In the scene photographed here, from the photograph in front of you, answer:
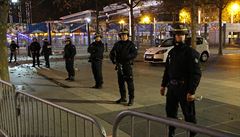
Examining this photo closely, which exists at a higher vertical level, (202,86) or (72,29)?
(72,29)

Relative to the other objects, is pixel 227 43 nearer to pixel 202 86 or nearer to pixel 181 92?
pixel 202 86

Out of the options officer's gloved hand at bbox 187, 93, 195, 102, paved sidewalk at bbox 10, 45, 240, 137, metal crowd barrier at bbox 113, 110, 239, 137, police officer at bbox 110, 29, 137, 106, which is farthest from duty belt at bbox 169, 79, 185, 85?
police officer at bbox 110, 29, 137, 106

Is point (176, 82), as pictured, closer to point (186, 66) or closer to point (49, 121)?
point (186, 66)

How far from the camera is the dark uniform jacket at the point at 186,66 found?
530 centimetres

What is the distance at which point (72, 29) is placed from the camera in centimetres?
3859

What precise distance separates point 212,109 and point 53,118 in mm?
4455

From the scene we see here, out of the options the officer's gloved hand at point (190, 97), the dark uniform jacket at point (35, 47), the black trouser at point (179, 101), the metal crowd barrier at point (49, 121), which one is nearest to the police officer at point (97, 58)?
the metal crowd barrier at point (49, 121)

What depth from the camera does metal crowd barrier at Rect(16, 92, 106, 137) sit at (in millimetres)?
4107

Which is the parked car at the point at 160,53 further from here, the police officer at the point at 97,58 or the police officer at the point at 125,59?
the police officer at the point at 125,59

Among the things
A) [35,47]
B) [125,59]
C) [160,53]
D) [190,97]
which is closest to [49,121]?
[190,97]

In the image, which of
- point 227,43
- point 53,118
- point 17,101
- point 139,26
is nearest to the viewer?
point 53,118

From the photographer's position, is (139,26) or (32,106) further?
(139,26)

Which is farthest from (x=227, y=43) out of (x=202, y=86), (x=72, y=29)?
(x=202, y=86)

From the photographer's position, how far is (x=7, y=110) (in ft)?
21.0
